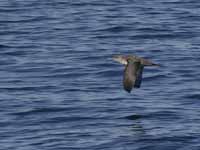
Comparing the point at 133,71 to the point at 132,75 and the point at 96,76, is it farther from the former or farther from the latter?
the point at 96,76

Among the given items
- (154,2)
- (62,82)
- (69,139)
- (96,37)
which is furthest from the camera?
(154,2)

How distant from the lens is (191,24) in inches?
1468

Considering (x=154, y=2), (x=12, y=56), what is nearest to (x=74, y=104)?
(x=12, y=56)

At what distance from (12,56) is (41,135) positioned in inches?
348

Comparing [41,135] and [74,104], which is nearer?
[41,135]

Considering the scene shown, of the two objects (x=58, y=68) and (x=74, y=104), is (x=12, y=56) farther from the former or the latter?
(x=74, y=104)

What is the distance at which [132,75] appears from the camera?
77.5 ft

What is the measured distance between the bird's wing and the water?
45.1 inches

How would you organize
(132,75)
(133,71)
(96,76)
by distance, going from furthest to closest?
(96,76) < (133,71) < (132,75)

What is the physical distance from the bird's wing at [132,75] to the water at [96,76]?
1.14 m

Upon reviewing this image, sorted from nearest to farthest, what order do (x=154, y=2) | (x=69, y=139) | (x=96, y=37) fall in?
(x=69, y=139) < (x=96, y=37) < (x=154, y=2)

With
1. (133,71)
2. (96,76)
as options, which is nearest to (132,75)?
(133,71)

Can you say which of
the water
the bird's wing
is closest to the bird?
the bird's wing

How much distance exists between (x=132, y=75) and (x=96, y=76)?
21.0 feet
